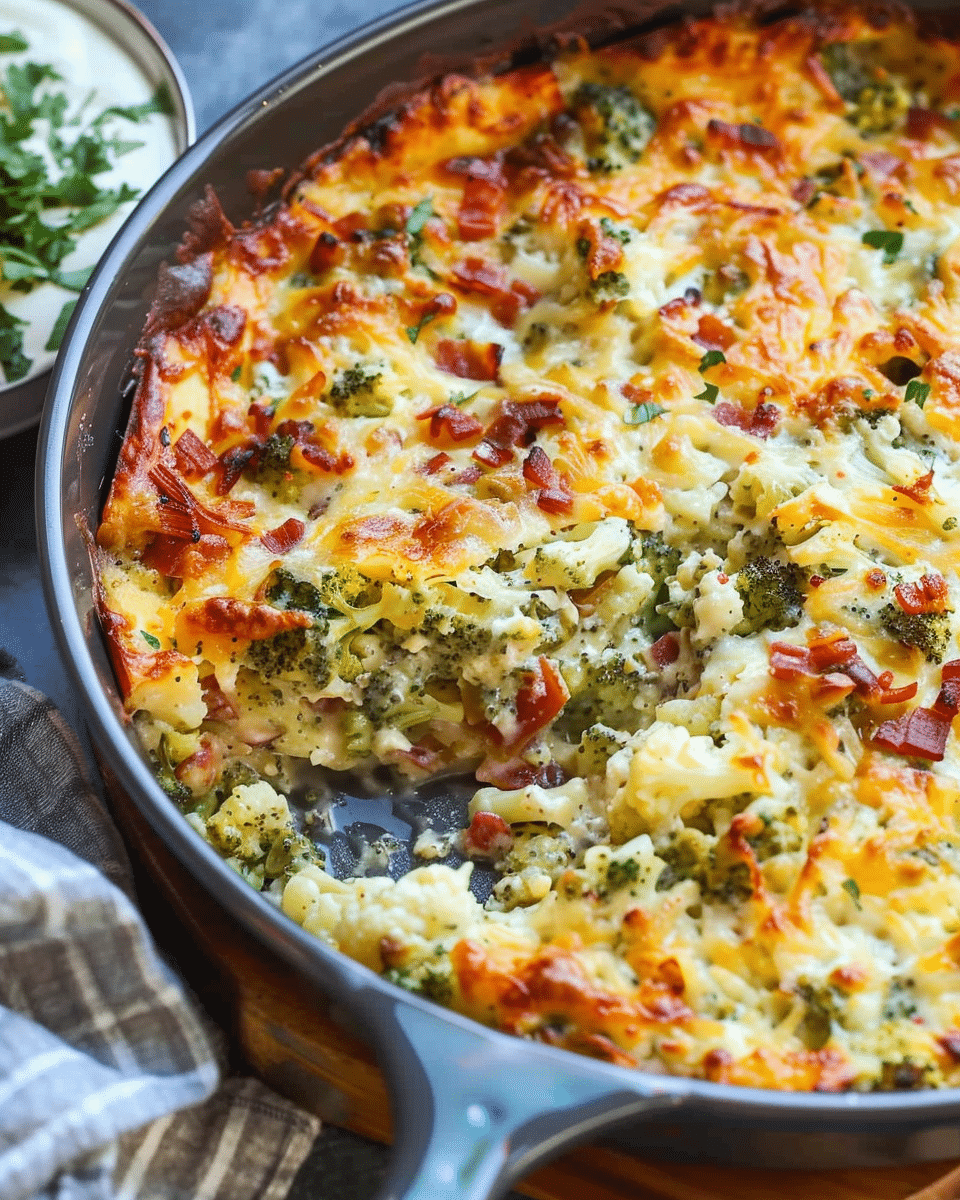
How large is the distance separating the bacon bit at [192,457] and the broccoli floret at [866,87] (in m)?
2.00

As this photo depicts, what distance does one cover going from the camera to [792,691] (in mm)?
2777

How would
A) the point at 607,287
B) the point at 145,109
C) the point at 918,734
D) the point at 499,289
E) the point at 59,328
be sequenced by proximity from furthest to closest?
the point at 145,109 → the point at 59,328 → the point at 499,289 → the point at 607,287 → the point at 918,734

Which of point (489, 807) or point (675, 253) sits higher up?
point (675, 253)

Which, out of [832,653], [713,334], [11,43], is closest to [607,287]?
[713,334]

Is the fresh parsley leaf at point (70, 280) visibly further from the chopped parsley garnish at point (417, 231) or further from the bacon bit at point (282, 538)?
the bacon bit at point (282, 538)

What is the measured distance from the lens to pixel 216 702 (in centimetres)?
296

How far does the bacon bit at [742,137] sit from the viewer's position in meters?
3.67

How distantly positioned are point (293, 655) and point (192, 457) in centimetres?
52

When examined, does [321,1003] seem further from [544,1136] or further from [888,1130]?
[888,1130]

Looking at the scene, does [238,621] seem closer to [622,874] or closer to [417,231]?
[622,874]

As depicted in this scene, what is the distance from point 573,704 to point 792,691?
0.51 meters

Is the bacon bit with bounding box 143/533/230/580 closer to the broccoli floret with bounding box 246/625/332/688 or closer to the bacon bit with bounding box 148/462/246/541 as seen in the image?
the bacon bit with bounding box 148/462/246/541

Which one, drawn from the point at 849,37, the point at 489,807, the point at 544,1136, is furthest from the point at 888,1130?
the point at 849,37

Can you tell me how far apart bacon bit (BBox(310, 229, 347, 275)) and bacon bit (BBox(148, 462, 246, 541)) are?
2.38 feet
